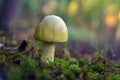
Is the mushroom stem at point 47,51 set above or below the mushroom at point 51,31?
below

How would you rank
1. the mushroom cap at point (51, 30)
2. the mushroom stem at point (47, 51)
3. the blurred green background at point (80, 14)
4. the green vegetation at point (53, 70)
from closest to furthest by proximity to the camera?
the green vegetation at point (53, 70)
the mushroom cap at point (51, 30)
the mushroom stem at point (47, 51)
the blurred green background at point (80, 14)

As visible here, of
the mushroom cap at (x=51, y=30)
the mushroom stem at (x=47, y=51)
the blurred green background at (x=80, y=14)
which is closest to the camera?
the mushroom cap at (x=51, y=30)

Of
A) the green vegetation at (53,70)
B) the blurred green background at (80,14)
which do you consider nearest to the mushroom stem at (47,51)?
the green vegetation at (53,70)

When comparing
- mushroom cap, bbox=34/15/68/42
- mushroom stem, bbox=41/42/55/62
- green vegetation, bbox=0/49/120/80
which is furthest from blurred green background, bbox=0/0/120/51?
mushroom cap, bbox=34/15/68/42

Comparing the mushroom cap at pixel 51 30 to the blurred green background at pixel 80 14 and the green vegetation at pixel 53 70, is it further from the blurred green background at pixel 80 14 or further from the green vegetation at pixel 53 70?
the blurred green background at pixel 80 14

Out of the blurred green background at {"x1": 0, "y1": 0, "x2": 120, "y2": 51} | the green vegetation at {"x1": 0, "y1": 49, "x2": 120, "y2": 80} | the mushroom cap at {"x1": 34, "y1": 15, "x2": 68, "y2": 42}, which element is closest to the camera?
the green vegetation at {"x1": 0, "y1": 49, "x2": 120, "y2": 80}

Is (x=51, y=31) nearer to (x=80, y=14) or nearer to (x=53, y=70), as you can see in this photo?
(x=53, y=70)

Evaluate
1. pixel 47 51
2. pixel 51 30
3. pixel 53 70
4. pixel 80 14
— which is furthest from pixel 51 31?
pixel 80 14

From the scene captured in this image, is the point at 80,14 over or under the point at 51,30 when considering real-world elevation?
over

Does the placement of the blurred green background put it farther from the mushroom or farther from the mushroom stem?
the mushroom
